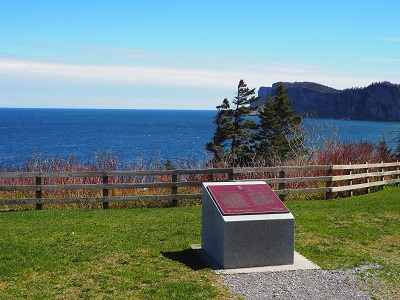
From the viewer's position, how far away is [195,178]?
18797 millimetres

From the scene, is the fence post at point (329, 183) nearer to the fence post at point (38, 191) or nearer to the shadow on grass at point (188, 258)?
the shadow on grass at point (188, 258)

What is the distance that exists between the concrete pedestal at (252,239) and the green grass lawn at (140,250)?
0.51m

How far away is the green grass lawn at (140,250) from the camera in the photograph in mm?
7957

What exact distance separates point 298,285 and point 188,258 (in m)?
2.27

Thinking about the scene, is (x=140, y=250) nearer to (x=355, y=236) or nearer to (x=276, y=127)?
(x=355, y=236)

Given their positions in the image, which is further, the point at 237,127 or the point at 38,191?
the point at 237,127

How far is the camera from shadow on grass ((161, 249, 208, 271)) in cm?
927

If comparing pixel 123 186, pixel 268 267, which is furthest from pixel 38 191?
pixel 268 267

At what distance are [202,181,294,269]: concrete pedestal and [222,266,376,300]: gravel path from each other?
16.9 inches

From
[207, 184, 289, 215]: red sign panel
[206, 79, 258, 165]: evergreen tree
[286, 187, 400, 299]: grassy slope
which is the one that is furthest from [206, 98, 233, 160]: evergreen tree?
[207, 184, 289, 215]: red sign panel

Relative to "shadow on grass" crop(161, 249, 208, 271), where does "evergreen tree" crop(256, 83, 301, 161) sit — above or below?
above

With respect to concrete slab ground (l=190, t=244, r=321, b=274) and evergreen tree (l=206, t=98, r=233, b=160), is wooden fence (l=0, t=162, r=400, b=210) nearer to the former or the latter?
concrete slab ground (l=190, t=244, r=321, b=274)

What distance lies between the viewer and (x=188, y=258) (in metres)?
9.75

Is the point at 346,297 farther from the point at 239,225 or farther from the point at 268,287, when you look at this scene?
the point at 239,225
